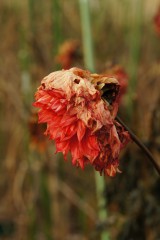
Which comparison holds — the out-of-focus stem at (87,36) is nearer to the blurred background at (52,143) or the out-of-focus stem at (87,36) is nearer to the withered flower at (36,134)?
the blurred background at (52,143)

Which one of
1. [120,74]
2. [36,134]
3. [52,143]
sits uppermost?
[120,74]

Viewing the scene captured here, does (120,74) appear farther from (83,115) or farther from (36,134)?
(83,115)

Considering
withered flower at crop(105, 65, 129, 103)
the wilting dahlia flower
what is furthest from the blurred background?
the wilting dahlia flower

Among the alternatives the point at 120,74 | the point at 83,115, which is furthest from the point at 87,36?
the point at 83,115

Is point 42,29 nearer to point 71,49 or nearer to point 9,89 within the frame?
point 9,89

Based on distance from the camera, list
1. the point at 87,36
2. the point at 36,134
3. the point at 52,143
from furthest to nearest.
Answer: the point at 52,143 → the point at 36,134 → the point at 87,36

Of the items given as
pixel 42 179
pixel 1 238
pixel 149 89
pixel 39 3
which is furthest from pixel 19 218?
pixel 39 3
